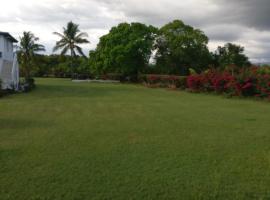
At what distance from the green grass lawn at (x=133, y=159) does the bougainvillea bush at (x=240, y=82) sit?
7.93 meters

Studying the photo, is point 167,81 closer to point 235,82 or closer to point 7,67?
point 235,82

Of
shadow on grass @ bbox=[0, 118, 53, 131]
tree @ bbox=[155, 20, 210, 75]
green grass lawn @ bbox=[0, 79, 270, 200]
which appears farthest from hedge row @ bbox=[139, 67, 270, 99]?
tree @ bbox=[155, 20, 210, 75]

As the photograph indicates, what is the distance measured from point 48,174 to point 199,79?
17.9 meters

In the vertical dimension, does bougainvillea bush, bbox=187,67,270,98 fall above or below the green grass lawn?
above

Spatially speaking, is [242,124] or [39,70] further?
[39,70]

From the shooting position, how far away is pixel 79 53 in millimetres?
43688

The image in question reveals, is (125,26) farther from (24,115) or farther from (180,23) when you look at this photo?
(24,115)

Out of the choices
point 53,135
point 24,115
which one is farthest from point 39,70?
point 53,135

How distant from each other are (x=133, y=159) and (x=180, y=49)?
33.1 metres

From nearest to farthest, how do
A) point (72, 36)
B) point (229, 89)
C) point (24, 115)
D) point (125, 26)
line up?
point (24, 115), point (229, 89), point (125, 26), point (72, 36)

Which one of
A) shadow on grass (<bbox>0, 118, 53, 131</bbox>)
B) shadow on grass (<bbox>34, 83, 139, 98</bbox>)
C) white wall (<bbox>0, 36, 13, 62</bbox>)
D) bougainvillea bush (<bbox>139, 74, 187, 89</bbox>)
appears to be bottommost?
shadow on grass (<bbox>34, 83, 139, 98</bbox>)

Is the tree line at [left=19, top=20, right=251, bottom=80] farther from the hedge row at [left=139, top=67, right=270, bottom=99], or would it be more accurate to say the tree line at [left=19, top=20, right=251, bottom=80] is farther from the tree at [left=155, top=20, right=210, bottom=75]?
the hedge row at [left=139, top=67, right=270, bottom=99]

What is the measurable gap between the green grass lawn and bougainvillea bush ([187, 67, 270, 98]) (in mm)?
7929

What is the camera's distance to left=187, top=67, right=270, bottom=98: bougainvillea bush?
16.4 m
